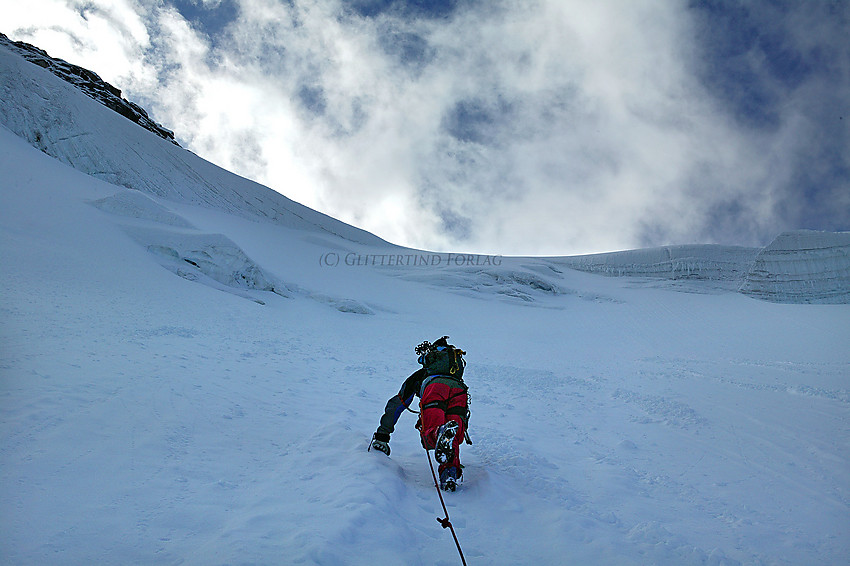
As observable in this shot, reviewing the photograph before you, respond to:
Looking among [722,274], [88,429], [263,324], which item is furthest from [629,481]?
[722,274]

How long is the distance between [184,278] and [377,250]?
30.6 m

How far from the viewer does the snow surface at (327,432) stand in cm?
274

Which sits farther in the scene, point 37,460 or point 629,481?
point 629,481

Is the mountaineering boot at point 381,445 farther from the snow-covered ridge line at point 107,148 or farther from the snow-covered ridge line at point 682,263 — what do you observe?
the snow-covered ridge line at point 682,263

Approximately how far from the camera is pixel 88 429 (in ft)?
11.7

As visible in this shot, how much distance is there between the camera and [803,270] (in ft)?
116

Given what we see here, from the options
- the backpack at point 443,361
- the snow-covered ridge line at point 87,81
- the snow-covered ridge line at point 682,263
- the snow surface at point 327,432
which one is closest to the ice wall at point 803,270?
the snow-covered ridge line at point 682,263

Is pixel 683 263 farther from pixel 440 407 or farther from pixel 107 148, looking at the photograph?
pixel 107 148

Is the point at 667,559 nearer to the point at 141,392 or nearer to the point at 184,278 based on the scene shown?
the point at 141,392

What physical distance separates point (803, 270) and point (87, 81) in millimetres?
88216

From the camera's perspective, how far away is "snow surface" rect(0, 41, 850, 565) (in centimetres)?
274

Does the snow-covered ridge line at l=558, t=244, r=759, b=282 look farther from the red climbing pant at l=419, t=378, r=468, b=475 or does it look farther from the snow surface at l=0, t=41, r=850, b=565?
the red climbing pant at l=419, t=378, r=468, b=475

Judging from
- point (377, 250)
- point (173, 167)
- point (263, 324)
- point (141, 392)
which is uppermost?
point (173, 167)

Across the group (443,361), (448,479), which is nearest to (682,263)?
(443,361)
